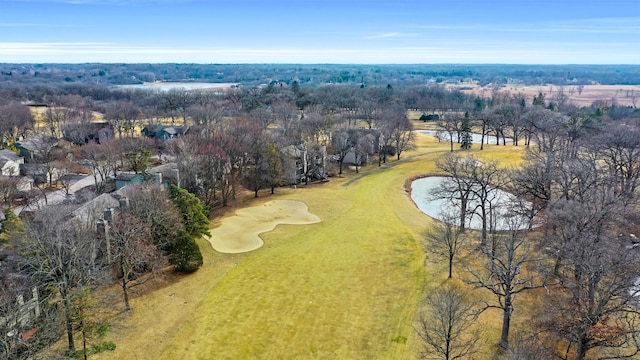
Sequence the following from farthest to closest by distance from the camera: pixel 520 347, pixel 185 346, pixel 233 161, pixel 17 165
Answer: pixel 17 165, pixel 233 161, pixel 185 346, pixel 520 347

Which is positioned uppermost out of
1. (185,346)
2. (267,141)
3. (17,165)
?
(267,141)

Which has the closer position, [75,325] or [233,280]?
[75,325]

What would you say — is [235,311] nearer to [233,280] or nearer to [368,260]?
[233,280]

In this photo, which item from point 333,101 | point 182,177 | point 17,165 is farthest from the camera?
point 333,101

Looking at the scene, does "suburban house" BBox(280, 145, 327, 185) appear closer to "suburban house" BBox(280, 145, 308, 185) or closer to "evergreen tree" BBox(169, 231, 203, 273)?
"suburban house" BBox(280, 145, 308, 185)

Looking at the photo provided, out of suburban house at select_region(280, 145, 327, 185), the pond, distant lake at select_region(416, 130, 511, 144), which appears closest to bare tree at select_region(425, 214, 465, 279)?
the pond

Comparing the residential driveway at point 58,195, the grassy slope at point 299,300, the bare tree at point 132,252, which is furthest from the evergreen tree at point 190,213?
the residential driveway at point 58,195

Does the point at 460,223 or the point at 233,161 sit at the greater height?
the point at 233,161

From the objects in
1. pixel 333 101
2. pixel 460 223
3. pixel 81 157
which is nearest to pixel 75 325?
pixel 460 223
